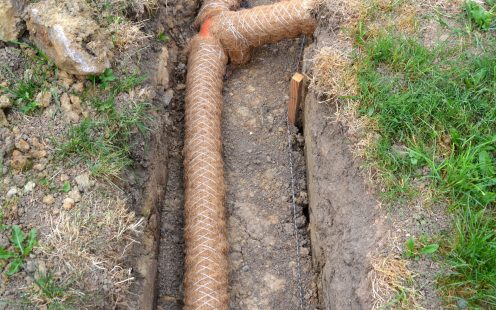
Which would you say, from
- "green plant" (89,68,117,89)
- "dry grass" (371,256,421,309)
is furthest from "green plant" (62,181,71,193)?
"dry grass" (371,256,421,309)

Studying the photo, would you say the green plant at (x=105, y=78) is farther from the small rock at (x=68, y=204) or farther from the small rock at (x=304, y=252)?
the small rock at (x=304, y=252)

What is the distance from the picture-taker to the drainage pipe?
12.2 feet

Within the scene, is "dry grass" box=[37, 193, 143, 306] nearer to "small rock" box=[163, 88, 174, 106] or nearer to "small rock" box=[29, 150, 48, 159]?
"small rock" box=[29, 150, 48, 159]

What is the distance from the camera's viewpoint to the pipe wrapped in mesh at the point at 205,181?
3.66 meters

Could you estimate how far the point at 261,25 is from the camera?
4738mm

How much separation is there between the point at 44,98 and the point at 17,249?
117cm

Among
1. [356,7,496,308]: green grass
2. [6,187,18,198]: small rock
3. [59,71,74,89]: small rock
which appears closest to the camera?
[356,7,496,308]: green grass

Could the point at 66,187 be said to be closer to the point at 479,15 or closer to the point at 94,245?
the point at 94,245

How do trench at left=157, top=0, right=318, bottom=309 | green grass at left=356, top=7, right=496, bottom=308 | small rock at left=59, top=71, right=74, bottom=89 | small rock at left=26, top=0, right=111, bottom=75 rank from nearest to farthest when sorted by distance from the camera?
1. green grass at left=356, top=7, right=496, bottom=308
2. small rock at left=26, top=0, right=111, bottom=75
3. small rock at left=59, top=71, right=74, bottom=89
4. trench at left=157, top=0, right=318, bottom=309

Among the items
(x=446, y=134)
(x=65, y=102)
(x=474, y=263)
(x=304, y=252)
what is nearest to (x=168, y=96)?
(x=65, y=102)

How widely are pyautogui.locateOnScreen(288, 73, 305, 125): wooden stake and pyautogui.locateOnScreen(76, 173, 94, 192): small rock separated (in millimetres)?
1972

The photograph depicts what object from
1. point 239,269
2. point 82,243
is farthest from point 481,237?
point 82,243

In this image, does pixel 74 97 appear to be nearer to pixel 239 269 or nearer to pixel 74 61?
pixel 74 61

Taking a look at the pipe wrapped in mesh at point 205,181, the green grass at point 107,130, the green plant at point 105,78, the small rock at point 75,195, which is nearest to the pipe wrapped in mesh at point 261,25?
the pipe wrapped in mesh at point 205,181
